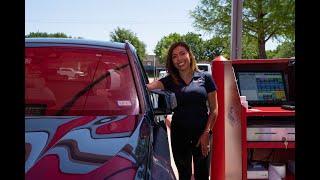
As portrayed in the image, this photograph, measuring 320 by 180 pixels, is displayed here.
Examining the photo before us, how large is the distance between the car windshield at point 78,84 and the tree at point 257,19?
721 inches

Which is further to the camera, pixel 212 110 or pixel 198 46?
pixel 198 46

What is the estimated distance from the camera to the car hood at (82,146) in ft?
6.77

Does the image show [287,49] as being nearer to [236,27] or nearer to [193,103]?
[236,27]

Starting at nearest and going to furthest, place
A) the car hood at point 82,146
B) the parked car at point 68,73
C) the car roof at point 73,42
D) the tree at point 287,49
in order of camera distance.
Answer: the car hood at point 82,146, the parked car at point 68,73, the car roof at point 73,42, the tree at point 287,49

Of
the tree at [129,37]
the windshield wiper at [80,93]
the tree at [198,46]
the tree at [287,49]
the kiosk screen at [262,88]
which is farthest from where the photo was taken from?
the tree at [129,37]

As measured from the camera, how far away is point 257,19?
23391 mm

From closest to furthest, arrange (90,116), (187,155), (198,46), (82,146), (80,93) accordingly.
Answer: (82,146) → (90,116) → (80,93) → (187,155) → (198,46)

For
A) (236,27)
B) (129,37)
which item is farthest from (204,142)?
(129,37)

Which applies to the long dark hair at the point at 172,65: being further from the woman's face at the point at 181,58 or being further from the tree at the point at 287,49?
the tree at the point at 287,49

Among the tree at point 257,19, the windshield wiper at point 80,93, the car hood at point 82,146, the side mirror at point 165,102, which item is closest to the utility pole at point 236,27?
the side mirror at point 165,102

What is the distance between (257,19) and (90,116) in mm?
21681

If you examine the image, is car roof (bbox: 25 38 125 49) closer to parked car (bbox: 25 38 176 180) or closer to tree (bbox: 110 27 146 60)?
parked car (bbox: 25 38 176 180)
